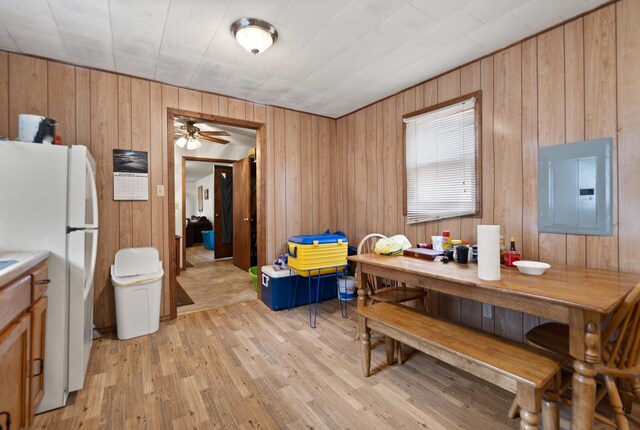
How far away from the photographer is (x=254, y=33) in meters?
2.04

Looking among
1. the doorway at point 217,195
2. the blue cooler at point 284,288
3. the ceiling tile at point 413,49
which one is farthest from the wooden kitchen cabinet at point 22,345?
the ceiling tile at point 413,49

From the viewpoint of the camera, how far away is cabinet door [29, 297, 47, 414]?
148 cm

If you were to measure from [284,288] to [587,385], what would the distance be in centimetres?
263

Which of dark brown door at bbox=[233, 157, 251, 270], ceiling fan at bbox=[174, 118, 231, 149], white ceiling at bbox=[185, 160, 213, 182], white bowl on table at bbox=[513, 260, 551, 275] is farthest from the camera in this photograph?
white ceiling at bbox=[185, 160, 213, 182]

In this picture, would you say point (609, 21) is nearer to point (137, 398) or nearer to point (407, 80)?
point (407, 80)

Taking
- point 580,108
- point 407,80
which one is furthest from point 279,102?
point 580,108

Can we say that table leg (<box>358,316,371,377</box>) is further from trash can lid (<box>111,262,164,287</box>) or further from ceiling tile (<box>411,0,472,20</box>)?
ceiling tile (<box>411,0,472,20</box>)

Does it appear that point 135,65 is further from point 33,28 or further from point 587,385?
point 587,385

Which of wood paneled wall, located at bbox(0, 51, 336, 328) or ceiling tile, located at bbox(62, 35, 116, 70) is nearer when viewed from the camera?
ceiling tile, located at bbox(62, 35, 116, 70)

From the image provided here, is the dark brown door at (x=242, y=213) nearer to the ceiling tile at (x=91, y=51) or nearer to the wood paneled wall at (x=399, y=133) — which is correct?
the wood paneled wall at (x=399, y=133)

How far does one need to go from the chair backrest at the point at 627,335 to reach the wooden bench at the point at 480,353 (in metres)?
0.22

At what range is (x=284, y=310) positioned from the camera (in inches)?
132

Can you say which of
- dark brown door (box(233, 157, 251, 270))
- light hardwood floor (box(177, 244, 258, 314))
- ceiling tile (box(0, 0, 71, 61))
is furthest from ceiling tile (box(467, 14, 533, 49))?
dark brown door (box(233, 157, 251, 270))

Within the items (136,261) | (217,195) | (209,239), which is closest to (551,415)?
(136,261)
